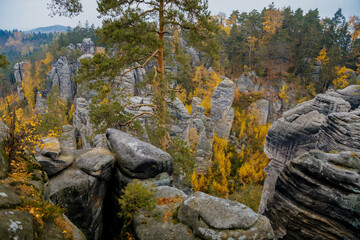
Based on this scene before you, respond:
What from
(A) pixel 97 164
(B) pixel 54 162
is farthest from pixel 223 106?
(B) pixel 54 162

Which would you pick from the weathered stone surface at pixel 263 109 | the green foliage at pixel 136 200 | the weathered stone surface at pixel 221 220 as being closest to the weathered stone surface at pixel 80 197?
the green foliage at pixel 136 200

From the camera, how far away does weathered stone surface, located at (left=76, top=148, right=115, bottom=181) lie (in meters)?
7.70

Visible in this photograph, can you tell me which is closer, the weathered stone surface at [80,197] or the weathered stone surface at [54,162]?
the weathered stone surface at [80,197]

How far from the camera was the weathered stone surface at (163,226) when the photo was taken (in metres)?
5.45

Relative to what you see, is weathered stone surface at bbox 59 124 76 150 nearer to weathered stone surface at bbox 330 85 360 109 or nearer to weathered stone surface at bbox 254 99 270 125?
weathered stone surface at bbox 254 99 270 125

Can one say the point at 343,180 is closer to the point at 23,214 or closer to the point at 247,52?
the point at 23,214

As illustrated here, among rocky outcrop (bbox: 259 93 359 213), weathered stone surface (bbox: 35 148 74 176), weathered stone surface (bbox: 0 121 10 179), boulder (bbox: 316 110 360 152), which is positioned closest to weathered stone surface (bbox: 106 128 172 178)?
weathered stone surface (bbox: 35 148 74 176)

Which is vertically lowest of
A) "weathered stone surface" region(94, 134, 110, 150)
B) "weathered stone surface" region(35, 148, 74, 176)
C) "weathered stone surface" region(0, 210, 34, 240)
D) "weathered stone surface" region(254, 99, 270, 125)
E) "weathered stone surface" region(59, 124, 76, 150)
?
"weathered stone surface" region(59, 124, 76, 150)

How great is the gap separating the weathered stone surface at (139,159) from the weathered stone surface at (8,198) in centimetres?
411

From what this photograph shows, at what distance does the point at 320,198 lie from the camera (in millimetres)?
7176

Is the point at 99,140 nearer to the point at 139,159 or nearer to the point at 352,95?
the point at 139,159

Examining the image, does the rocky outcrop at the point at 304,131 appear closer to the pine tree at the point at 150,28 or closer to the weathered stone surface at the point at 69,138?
the pine tree at the point at 150,28

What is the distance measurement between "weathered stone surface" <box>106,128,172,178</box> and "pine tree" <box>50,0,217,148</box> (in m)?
2.03

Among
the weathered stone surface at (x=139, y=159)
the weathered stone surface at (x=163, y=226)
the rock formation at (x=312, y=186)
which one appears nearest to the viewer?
the weathered stone surface at (x=163, y=226)
